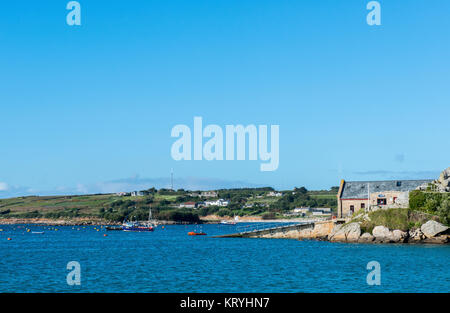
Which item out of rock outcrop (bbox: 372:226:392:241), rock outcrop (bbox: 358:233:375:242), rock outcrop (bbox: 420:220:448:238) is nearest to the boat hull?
rock outcrop (bbox: 358:233:375:242)

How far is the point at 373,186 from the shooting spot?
358 feet

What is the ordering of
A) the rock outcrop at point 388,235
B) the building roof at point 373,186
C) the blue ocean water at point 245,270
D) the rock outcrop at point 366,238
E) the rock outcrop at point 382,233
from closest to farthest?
the blue ocean water at point 245,270, the rock outcrop at point 388,235, the rock outcrop at point 382,233, the rock outcrop at point 366,238, the building roof at point 373,186

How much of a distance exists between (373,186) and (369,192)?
2451 mm

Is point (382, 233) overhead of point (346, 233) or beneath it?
overhead

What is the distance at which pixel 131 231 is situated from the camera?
180 metres

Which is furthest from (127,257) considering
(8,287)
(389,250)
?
(389,250)

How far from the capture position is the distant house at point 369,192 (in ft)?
335

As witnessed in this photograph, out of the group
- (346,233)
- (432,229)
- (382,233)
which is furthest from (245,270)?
(432,229)

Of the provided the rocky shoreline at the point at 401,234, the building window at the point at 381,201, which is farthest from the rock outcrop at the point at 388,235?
the building window at the point at 381,201

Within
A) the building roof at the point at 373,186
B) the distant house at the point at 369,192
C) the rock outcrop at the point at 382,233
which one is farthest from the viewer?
the building roof at the point at 373,186

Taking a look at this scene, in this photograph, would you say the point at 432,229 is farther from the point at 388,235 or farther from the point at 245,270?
the point at 245,270

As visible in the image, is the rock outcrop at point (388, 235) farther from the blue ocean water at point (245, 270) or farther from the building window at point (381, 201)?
the building window at point (381, 201)
